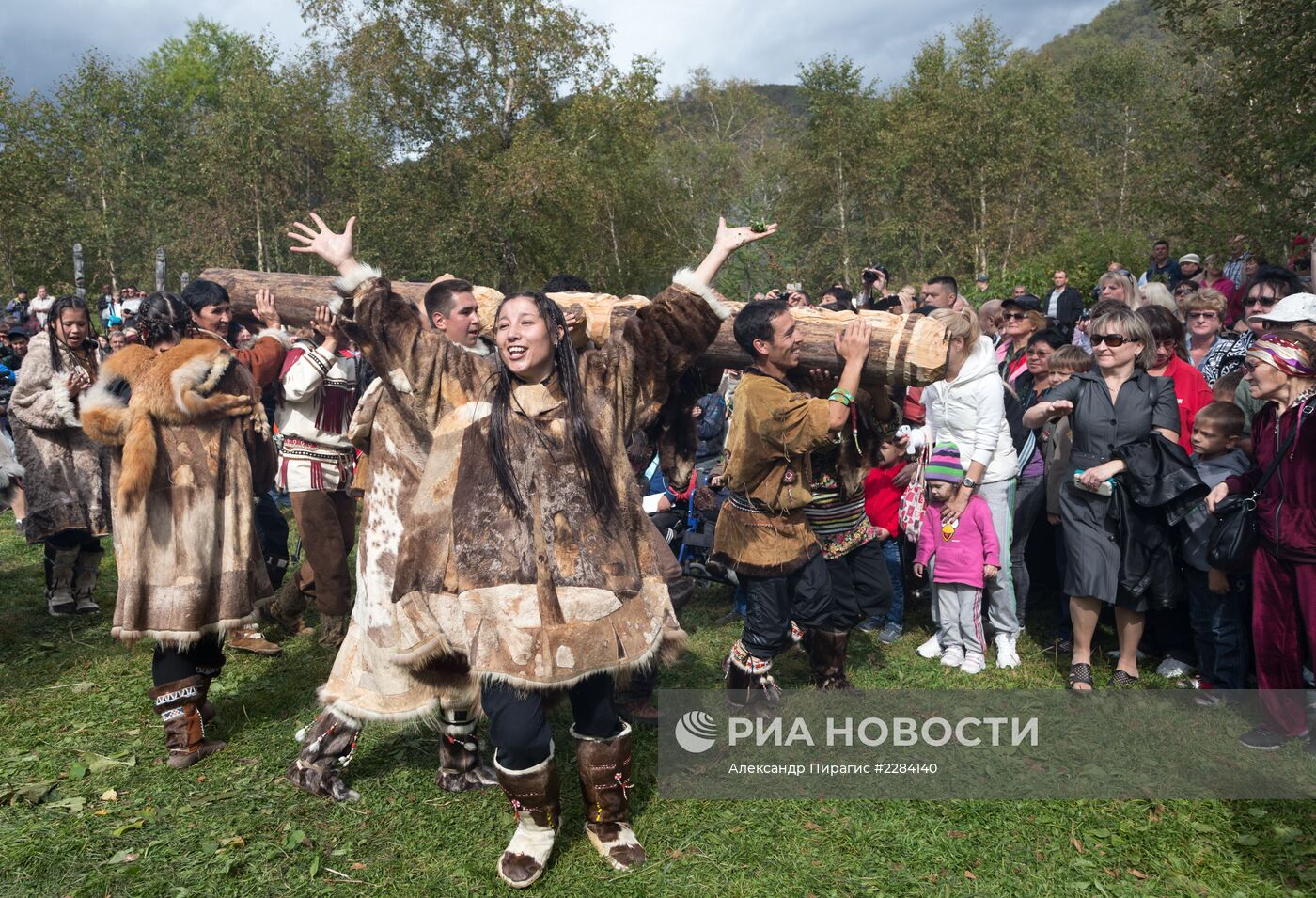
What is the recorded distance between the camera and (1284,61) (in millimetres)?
8906

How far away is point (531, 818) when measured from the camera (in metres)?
3.49

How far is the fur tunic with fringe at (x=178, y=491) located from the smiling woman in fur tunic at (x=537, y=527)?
1542 mm

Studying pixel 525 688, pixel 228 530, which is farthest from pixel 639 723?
pixel 228 530

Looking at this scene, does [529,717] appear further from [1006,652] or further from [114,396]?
[1006,652]

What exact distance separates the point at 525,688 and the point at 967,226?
122 feet

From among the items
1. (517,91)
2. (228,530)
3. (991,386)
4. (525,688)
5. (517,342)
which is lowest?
(525,688)

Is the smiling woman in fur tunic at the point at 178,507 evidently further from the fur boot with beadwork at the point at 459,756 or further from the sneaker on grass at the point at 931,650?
the sneaker on grass at the point at 931,650

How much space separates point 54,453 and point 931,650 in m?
6.64

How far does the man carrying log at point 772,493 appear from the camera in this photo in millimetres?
4273

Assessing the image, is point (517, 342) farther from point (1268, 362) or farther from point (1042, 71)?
point (1042, 71)

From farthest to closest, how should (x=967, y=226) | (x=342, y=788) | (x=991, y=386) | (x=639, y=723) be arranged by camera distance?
(x=967, y=226), (x=991, y=386), (x=639, y=723), (x=342, y=788)

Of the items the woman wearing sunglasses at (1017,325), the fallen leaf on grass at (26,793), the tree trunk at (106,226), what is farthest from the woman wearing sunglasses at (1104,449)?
the tree trunk at (106,226)

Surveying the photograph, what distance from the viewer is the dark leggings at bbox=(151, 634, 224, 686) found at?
15.0 feet

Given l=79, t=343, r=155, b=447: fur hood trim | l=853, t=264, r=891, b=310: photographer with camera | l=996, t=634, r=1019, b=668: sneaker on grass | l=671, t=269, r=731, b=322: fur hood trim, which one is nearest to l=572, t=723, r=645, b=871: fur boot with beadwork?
l=671, t=269, r=731, b=322: fur hood trim
